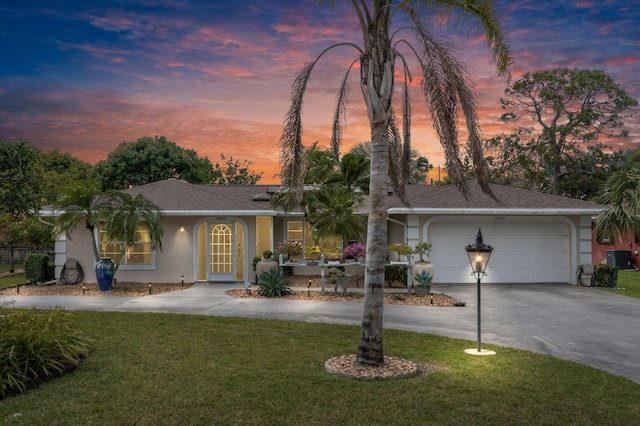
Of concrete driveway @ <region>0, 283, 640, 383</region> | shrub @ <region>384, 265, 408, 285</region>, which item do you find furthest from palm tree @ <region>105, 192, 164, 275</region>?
shrub @ <region>384, 265, 408, 285</region>

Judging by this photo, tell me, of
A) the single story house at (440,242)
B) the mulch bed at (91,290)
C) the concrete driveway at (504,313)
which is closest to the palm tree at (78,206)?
the mulch bed at (91,290)

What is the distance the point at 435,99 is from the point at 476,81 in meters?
0.70

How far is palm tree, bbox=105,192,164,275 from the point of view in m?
15.5

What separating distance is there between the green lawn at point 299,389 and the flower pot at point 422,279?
5502mm

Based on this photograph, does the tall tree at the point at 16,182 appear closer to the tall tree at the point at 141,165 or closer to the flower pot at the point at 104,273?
the flower pot at the point at 104,273

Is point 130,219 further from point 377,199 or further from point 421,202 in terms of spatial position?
point 377,199

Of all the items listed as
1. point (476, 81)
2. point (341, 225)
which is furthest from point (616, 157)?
point (476, 81)

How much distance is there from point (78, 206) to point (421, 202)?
10815 mm

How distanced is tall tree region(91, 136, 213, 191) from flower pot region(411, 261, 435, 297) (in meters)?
28.3

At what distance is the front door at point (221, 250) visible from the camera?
18.1 metres

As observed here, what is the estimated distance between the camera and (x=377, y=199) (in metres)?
7.34

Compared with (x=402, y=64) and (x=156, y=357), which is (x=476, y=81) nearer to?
(x=402, y=64)

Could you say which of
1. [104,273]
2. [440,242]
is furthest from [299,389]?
[440,242]

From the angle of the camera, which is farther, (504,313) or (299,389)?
(504,313)
